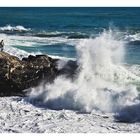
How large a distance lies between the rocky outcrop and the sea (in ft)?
0.25

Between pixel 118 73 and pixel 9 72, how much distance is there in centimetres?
104

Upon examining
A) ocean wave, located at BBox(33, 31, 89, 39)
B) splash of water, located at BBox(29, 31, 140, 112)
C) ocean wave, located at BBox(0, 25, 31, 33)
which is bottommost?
splash of water, located at BBox(29, 31, 140, 112)

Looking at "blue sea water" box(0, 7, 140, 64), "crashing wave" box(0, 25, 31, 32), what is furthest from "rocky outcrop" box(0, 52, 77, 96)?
"crashing wave" box(0, 25, 31, 32)

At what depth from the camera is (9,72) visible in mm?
6613

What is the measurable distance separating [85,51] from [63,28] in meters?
0.41

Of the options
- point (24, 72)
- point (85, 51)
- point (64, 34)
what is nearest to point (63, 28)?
point (64, 34)

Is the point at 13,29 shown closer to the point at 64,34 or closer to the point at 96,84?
the point at 64,34

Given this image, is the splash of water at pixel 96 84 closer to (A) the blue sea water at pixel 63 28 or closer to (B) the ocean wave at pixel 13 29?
(A) the blue sea water at pixel 63 28

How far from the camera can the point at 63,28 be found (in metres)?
6.50

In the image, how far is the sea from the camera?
19.9 feet

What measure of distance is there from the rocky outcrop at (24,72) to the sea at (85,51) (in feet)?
0.25

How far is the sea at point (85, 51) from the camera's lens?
19.9ft

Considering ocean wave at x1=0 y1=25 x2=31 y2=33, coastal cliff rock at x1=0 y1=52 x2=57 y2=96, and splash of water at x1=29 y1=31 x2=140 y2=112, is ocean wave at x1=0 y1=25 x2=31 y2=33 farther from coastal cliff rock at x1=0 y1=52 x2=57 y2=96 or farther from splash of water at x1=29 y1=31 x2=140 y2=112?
splash of water at x1=29 y1=31 x2=140 y2=112
